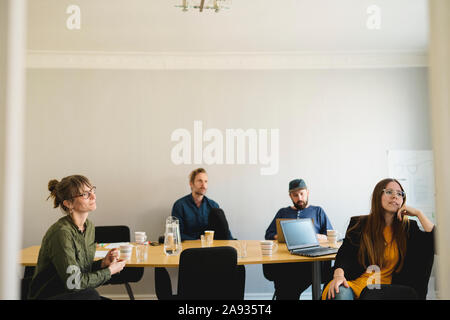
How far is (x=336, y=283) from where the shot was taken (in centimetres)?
211

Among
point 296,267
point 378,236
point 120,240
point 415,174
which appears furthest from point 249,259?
point 415,174

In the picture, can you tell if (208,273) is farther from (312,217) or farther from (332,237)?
(312,217)

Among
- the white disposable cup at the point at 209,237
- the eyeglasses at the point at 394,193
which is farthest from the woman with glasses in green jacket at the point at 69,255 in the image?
the eyeglasses at the point at 394,193

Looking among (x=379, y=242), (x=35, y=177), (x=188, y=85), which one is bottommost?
(x=379, y=242)

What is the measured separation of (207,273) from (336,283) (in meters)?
0.78

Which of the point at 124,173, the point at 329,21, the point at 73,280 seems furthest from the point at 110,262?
the point at 329,21

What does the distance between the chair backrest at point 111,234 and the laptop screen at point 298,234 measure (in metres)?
1.78

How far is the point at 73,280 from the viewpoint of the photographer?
72.2 inches

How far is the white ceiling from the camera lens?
3285 mm

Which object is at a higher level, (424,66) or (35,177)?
(424,66)

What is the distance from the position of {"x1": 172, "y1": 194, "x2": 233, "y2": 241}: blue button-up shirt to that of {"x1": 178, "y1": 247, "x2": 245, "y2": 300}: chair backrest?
1.62 meters

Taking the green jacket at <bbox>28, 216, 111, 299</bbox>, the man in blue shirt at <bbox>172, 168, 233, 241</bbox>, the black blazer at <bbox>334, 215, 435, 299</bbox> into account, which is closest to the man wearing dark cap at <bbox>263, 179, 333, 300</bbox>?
the man in blue shirt at <bbox>172, 168, 233, 241</bbox>
